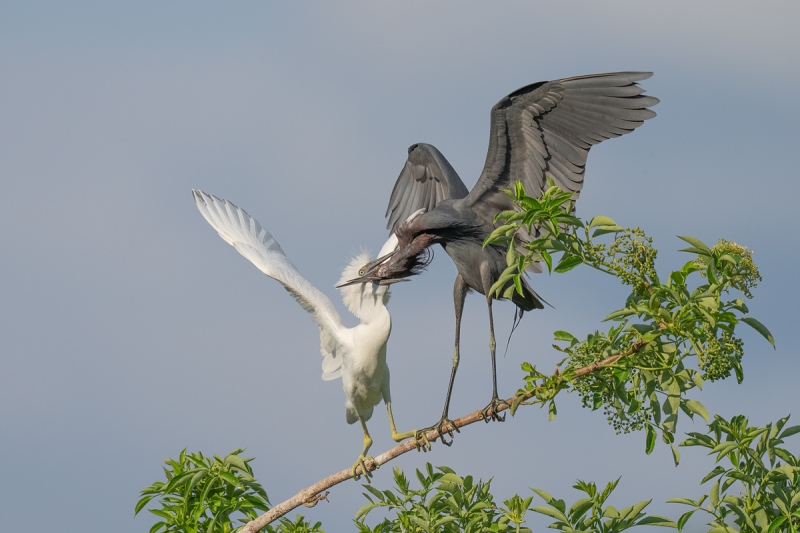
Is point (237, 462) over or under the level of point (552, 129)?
under

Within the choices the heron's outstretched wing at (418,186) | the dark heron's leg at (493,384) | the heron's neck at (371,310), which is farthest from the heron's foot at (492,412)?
the heron's outstretched wing at (418,186)

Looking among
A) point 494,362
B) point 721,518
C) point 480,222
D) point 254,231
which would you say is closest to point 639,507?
point 721,518

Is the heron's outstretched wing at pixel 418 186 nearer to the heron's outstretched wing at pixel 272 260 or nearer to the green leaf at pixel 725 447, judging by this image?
the heron's outstretched wing at pixel 272 260

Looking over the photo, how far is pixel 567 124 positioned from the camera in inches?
272

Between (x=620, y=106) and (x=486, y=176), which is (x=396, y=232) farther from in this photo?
(x=620, y=106)

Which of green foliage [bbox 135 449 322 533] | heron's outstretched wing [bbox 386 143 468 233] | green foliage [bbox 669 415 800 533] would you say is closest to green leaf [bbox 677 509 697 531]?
green foliage [bbox 669 415 800 533]

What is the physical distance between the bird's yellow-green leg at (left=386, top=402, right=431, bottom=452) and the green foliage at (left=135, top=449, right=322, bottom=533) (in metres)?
0.87

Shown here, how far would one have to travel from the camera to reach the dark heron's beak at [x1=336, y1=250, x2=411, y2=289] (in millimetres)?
7266

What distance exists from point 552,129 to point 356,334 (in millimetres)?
1934

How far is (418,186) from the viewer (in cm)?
902

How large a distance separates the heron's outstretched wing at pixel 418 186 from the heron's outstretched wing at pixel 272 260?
1.17 metres

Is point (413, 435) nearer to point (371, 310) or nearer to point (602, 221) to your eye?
point (371, 310)

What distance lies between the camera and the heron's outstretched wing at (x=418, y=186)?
8.73m

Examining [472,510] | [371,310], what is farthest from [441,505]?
[371,310]
